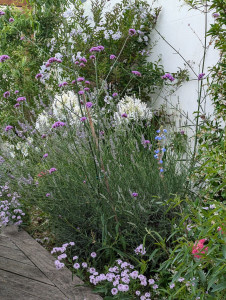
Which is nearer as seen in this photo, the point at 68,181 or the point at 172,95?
the point at 68,181

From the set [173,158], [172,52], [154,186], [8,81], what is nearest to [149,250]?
[154,186]

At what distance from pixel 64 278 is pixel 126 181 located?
734 mm

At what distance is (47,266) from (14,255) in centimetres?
36

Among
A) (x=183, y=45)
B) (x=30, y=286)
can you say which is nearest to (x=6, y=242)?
(x=30, y=286)

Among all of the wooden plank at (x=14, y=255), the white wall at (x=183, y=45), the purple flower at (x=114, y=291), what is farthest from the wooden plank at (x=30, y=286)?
the white wall at (x=183, y=45)

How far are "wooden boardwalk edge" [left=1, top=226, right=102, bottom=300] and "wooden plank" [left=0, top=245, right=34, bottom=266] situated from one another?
28 mm

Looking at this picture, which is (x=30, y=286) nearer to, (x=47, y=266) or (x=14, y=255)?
(x=47, y=266)

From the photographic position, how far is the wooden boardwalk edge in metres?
2.38

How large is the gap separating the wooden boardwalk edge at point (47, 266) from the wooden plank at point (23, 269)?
3 cm

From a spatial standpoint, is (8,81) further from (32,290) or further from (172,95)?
(32,290)

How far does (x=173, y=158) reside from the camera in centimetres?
299

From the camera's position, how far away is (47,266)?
2723 millimetres

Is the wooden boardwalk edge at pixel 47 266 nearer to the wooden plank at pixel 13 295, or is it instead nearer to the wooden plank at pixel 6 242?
the wooden plank at pixel 6 242

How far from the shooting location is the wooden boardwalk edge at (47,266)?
2379 mm
